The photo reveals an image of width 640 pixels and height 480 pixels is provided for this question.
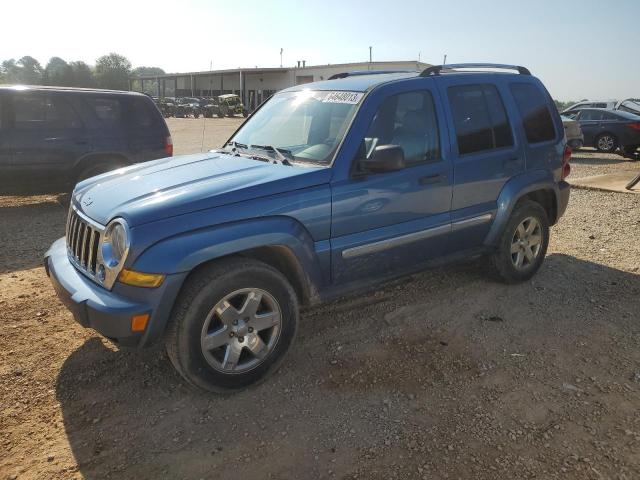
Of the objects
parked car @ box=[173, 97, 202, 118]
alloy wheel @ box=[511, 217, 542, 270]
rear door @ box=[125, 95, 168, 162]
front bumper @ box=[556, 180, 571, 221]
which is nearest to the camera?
alloy wheel @ box=[511, 217, 542, 270]

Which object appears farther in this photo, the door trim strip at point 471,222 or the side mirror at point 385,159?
the door trim strip at point 471,222

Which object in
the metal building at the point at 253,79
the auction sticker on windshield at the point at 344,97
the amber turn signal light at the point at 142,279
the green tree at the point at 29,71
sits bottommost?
the amber turn signal light at the point at 142,279

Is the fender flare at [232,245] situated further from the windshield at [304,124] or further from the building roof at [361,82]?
the building roof at [361,82]

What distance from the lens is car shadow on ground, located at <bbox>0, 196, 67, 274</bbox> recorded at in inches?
218

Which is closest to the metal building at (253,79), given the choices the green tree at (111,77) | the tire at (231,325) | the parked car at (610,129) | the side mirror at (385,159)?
the green tree at (111,77)

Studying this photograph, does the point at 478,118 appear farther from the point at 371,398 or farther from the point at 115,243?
the point at 115,243

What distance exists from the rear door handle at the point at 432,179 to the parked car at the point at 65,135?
572 centimetres

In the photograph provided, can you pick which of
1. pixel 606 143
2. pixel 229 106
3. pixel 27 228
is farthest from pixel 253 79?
pixel 27 228

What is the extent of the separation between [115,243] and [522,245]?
12.0 feet

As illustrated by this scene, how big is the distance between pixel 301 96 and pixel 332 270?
63.5 inches

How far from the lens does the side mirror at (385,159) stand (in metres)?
3.24

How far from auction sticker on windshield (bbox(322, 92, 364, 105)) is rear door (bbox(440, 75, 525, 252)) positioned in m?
0.81

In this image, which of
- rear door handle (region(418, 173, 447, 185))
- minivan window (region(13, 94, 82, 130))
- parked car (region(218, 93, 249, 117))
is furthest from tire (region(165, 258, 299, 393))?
parked car (region(218, 93, 249, 117))

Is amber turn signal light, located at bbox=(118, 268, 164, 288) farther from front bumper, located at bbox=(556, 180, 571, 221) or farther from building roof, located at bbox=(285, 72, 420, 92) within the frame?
front bumper, located at bbox=(556, 180, 571, 221)
